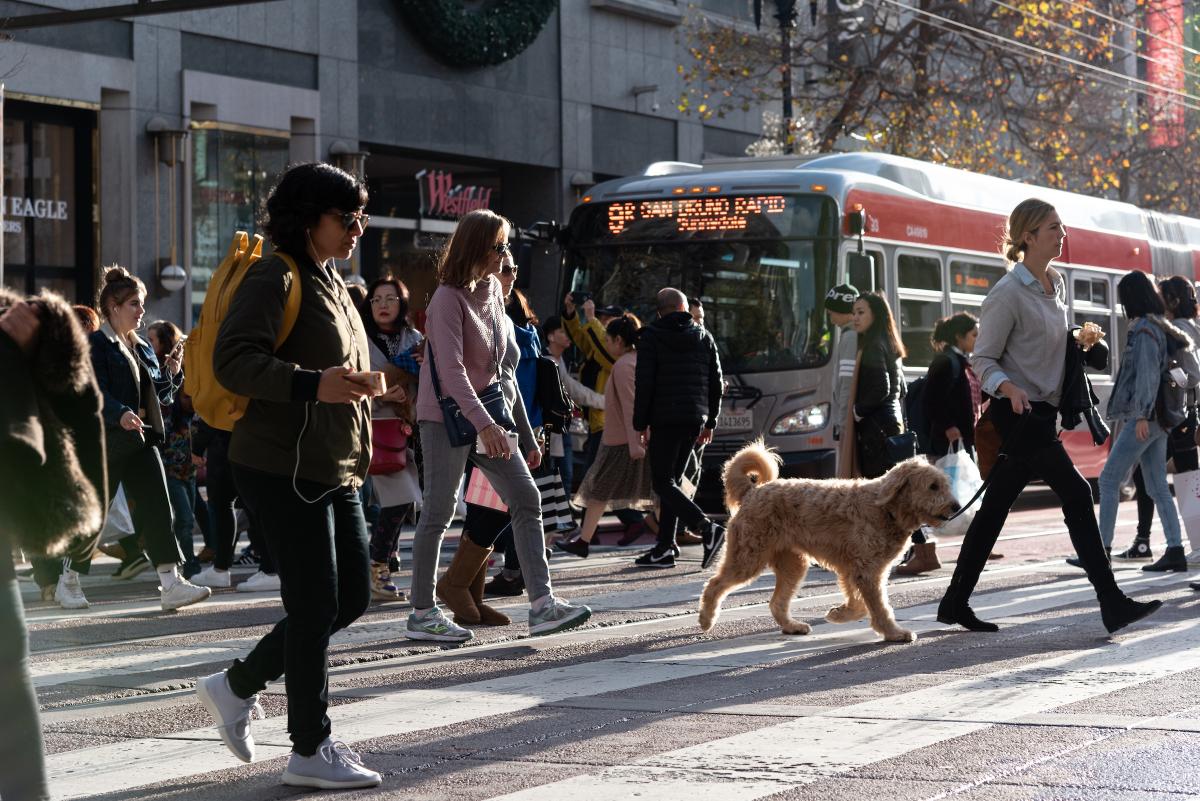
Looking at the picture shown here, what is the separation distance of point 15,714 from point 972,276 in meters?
14.6

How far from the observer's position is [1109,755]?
18.4 ft

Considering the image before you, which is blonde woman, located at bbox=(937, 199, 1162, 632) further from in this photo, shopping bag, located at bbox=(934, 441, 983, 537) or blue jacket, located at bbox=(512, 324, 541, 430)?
shopping bag, located at bbox=(934, 441, 983, 537)

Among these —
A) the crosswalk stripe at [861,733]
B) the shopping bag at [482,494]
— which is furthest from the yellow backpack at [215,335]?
the shopping bag at [482,494]

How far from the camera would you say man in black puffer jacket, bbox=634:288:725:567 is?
476 inches

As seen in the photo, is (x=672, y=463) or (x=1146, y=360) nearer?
(x=1146, y=360)

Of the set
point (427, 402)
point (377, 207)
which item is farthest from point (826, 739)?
point (377, 207)

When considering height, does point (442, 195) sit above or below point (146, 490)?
above

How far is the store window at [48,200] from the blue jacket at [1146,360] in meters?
11.9

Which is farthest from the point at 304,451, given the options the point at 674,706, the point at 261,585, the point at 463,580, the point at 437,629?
the point at 261,585

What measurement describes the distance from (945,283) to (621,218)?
3161mm

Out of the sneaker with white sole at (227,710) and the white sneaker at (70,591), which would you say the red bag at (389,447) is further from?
the sneaker with white sole at (227,710)

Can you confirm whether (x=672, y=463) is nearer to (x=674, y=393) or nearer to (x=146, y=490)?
(x=674, y=393)

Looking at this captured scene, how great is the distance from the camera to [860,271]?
1573cm

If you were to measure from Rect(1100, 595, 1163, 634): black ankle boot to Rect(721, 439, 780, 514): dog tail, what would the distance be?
162 centimetres
